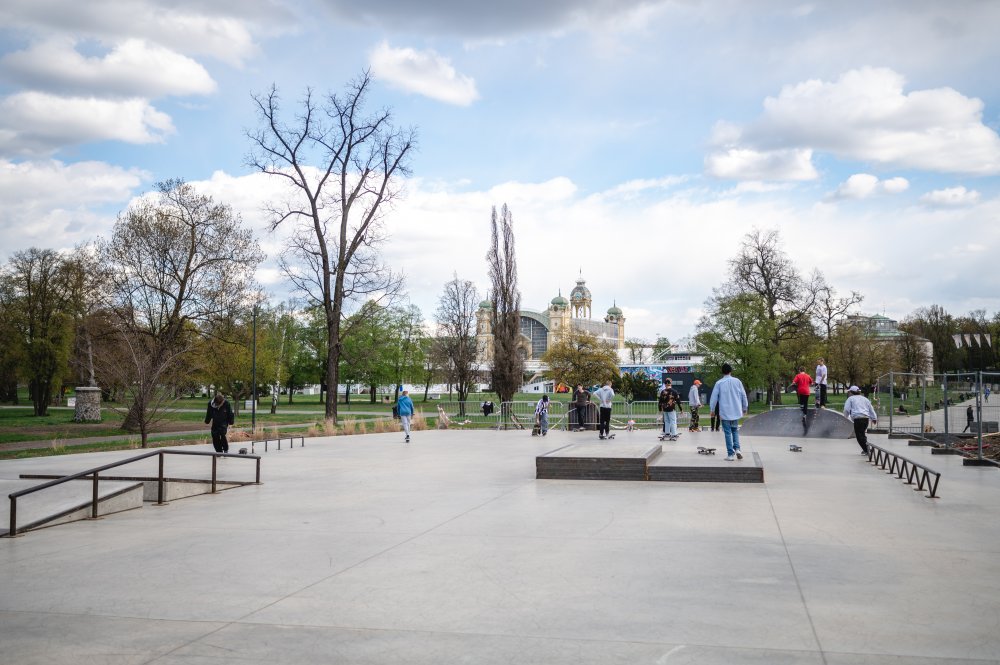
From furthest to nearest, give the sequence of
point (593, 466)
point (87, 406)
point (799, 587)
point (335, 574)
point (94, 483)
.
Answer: point (87, 406) < point (593, 466) < point (94, 483) < point (335, 574) < point (799, 587)

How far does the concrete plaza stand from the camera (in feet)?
15.7

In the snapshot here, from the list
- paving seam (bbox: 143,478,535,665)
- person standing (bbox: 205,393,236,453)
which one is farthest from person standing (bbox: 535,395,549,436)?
paving seam (bbox: 143,478,535,665)

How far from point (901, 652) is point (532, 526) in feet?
15.6

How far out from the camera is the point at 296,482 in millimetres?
13352

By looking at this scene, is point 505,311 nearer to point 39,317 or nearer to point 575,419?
point 575,419

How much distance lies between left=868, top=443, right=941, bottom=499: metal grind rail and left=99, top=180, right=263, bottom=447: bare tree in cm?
2586

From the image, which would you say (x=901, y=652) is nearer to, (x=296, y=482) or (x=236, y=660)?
(x=236, y=660)

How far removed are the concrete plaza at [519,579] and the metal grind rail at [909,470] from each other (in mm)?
378

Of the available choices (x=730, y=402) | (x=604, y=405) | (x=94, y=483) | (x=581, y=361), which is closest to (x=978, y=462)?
(x=730, y=402)

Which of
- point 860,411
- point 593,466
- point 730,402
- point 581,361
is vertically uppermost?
point 581,361

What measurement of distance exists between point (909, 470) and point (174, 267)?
29193 mm

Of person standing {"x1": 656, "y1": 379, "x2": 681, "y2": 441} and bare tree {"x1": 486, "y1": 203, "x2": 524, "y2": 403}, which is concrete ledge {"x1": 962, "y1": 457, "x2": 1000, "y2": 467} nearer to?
person standing {"x1": 656, "y1": 379, "x2": 681, "y2": 441}

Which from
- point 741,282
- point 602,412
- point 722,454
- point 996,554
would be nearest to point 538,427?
point 602,412

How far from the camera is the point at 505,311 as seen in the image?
148 ft
